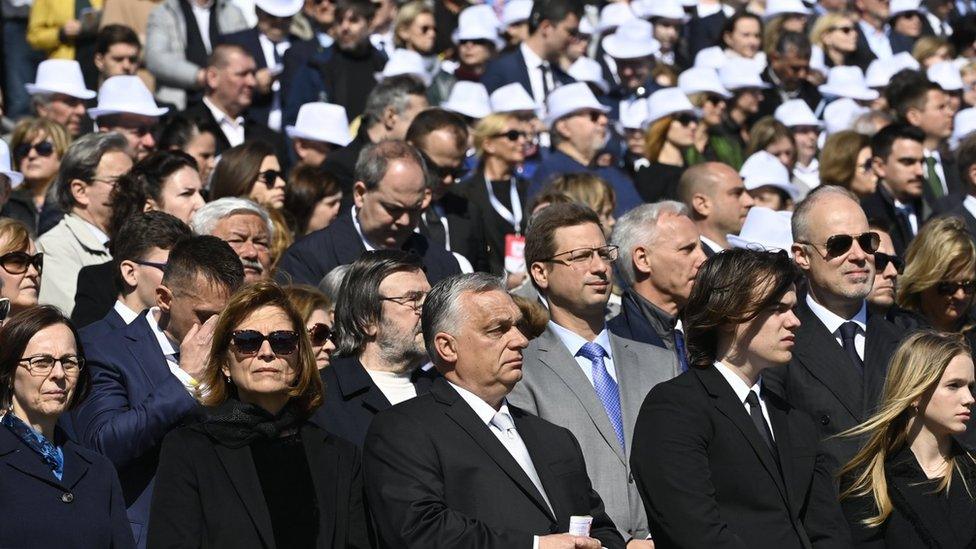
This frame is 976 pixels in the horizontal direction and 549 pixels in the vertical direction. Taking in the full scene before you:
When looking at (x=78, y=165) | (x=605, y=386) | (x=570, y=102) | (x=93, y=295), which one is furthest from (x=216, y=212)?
(x=570, y=102)

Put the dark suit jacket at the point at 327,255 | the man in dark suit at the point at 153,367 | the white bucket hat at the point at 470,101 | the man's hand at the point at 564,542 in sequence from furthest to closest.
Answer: the white bucket hat at the point at 470,101, the dark suit jacket at the point at 327,255, the man in dark suit at the point at 153,367, the man's hand at the point at 564,542

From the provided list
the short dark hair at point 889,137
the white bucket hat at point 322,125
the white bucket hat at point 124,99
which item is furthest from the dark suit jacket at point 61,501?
the short dark hair at point 889,137

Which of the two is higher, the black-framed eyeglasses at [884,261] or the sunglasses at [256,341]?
the sunglasses at [256,341]

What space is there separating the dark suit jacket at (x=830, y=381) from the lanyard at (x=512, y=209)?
A: 4243mm

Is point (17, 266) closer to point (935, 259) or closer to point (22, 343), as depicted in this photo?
point (22, 343)

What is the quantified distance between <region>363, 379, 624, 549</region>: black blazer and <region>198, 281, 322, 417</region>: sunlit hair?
0.94ft

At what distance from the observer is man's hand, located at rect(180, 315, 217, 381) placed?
6.83 m

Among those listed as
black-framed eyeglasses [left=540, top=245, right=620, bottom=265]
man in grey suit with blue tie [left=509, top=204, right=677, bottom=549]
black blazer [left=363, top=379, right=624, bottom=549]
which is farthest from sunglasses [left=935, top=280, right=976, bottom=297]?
black blazer [left=363, top=379, right=624, bottom=549]

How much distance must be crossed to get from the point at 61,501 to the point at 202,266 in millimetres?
1416

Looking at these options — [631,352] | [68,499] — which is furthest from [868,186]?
[68,499]

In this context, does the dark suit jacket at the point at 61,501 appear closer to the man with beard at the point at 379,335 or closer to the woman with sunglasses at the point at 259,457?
the woman with sunglasses at the point at 259,457

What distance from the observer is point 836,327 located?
8.32 metres

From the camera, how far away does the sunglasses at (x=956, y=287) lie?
31.2 feet

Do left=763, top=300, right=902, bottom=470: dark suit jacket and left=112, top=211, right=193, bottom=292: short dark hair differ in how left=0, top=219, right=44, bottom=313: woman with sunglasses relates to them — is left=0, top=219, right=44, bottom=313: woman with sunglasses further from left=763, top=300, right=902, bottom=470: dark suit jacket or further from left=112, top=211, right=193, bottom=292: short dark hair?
left=763, top=300, right=902, bottom=470: dark suit jacket
